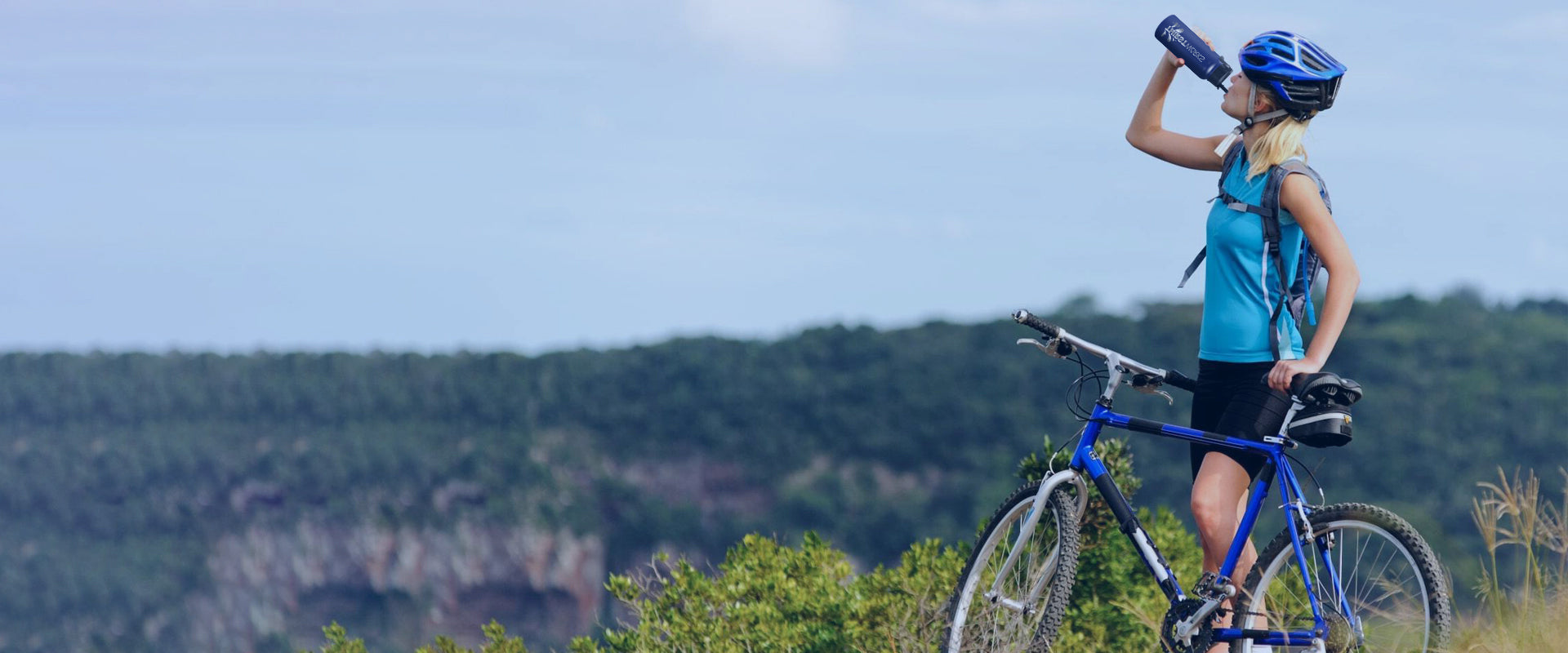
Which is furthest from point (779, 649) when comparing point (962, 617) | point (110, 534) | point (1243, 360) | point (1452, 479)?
point (110, 534)

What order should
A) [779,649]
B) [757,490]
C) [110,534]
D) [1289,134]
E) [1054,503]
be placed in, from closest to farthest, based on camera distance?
[1289,134] → [1054,503] → [779,649] → [757,490] → [110,534]

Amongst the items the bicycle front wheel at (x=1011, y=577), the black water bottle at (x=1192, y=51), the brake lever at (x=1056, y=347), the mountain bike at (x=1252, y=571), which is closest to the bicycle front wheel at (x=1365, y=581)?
the mountain bike at (x=1252, y=571)

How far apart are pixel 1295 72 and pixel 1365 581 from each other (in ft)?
4.84

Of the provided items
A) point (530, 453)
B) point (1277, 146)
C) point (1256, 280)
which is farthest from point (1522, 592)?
point (530, 453)

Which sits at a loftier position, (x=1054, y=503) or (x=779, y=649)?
(x=1054, y=503)

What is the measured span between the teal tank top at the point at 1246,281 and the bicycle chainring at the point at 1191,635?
29.8 inches

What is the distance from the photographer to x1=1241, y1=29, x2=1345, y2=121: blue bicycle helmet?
469 centimetres

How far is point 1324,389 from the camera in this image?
4434 mm

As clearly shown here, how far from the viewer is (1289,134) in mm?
4703

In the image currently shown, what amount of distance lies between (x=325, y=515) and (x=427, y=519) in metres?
6.45

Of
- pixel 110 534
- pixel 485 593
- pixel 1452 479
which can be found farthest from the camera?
pixel 110 534

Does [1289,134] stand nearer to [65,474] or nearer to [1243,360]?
[1243,360]

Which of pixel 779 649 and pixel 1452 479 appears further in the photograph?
pixel 1452 479

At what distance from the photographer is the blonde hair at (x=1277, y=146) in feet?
15.3
